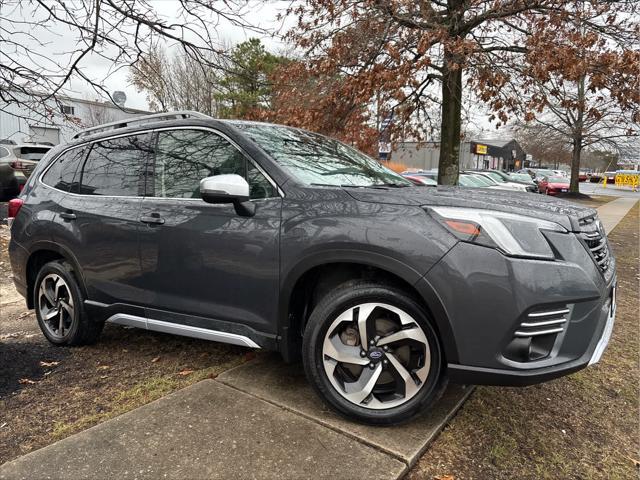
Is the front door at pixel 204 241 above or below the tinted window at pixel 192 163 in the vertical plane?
below

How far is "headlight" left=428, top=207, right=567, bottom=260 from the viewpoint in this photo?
2178 mm

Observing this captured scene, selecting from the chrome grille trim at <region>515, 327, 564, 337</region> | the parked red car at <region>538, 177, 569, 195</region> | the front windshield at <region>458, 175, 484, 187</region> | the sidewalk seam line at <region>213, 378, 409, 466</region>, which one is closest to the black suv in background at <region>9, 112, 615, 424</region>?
the chrome grille trim at <region>515, 327, 564, 337</region>

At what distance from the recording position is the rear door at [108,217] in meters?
3.21

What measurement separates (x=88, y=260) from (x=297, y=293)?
1.75 meters

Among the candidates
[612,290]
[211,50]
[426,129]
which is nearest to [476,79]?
[426,129]

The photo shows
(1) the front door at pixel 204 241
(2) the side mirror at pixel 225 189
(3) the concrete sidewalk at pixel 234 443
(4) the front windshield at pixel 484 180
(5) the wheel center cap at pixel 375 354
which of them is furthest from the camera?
(4) the front windshield at pixel 484 180

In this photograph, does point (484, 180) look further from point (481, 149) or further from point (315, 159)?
point (481, 149)

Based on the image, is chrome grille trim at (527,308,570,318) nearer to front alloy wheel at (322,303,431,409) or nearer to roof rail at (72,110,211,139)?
front alloy wheel at (322,303,431,409)

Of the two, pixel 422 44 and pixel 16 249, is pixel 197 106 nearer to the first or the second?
pixel 422 44

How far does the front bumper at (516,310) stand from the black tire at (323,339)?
0.13 meters

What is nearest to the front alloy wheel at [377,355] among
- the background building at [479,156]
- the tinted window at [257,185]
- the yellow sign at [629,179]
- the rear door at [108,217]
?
the tinted window at [257,185]

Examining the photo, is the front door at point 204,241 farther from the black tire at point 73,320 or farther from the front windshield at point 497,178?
the front windshield at point 497,178

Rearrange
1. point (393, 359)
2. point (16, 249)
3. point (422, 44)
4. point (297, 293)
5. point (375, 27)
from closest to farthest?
point (393, 359), point (297, 293), point (16, 249), point (422, 44), point (375, 27)

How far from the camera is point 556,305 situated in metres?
2.15
